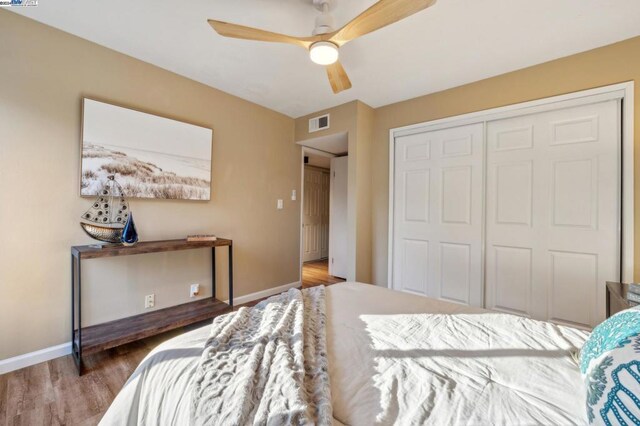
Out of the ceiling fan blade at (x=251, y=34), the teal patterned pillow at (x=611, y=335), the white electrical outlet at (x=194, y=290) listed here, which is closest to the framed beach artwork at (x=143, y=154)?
the white electrical outlet at (x=194, y=290)

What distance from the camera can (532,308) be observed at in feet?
7.84

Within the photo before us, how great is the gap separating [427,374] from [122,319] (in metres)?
2.42

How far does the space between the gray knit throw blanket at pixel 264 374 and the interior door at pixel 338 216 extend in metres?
3.26

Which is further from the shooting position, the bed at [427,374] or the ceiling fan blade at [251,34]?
Answer: the ceiling fan blade at [251,34]

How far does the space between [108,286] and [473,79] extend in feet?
12.3

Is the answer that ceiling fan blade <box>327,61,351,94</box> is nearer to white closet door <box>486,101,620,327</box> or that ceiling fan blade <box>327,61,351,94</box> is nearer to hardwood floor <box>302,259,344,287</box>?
white closet door <box>486,101,620,327</box>

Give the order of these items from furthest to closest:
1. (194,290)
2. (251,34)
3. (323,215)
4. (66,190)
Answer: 1. (323,215)
2. (194,290)
3. (66,190)
4. (251,34)

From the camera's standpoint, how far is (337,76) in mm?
2062

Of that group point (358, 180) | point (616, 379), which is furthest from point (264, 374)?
point (358, 180)

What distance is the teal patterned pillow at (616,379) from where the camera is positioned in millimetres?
569

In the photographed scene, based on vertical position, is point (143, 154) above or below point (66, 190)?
above

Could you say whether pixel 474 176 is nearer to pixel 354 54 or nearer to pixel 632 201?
pixel 632 201

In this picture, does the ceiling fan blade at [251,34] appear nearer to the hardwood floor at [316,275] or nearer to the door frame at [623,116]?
the door frame at [623,116]

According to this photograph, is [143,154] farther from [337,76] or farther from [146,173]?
[337,76]
